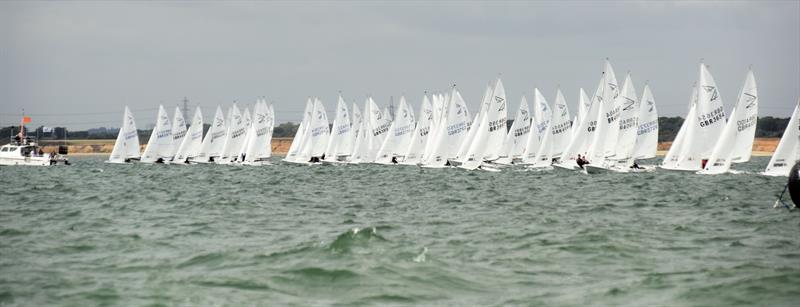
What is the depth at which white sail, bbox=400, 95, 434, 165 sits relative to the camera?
70.1m

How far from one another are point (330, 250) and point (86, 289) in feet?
16.0

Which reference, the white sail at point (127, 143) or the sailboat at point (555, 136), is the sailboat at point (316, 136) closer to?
the white sail at point (127, 143)

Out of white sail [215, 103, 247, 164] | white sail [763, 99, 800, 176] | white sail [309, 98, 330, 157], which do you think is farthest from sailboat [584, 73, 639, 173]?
white sail [215, 103, 247, 164]

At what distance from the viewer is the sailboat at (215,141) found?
270 ft

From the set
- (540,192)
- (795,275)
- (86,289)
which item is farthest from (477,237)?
(540,192)

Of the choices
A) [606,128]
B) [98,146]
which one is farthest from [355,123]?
[98,146]

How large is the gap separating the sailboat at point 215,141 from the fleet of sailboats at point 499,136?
0.09 m

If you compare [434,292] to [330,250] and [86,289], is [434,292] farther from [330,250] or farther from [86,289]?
[86,289]

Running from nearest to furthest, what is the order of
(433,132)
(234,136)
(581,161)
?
(581,161), (433,132), (234,136)

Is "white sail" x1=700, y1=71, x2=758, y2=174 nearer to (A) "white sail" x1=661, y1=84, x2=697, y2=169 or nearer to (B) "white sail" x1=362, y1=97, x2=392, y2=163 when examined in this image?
(A) "white sail" x1=661, y1=84, x2=697, y2=169

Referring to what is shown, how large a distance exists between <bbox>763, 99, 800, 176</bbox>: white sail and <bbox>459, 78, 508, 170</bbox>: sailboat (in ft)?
66.4

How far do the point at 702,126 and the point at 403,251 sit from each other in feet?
123

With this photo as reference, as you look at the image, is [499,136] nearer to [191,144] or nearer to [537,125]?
[537,125]

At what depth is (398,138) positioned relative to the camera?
75.4 meters
